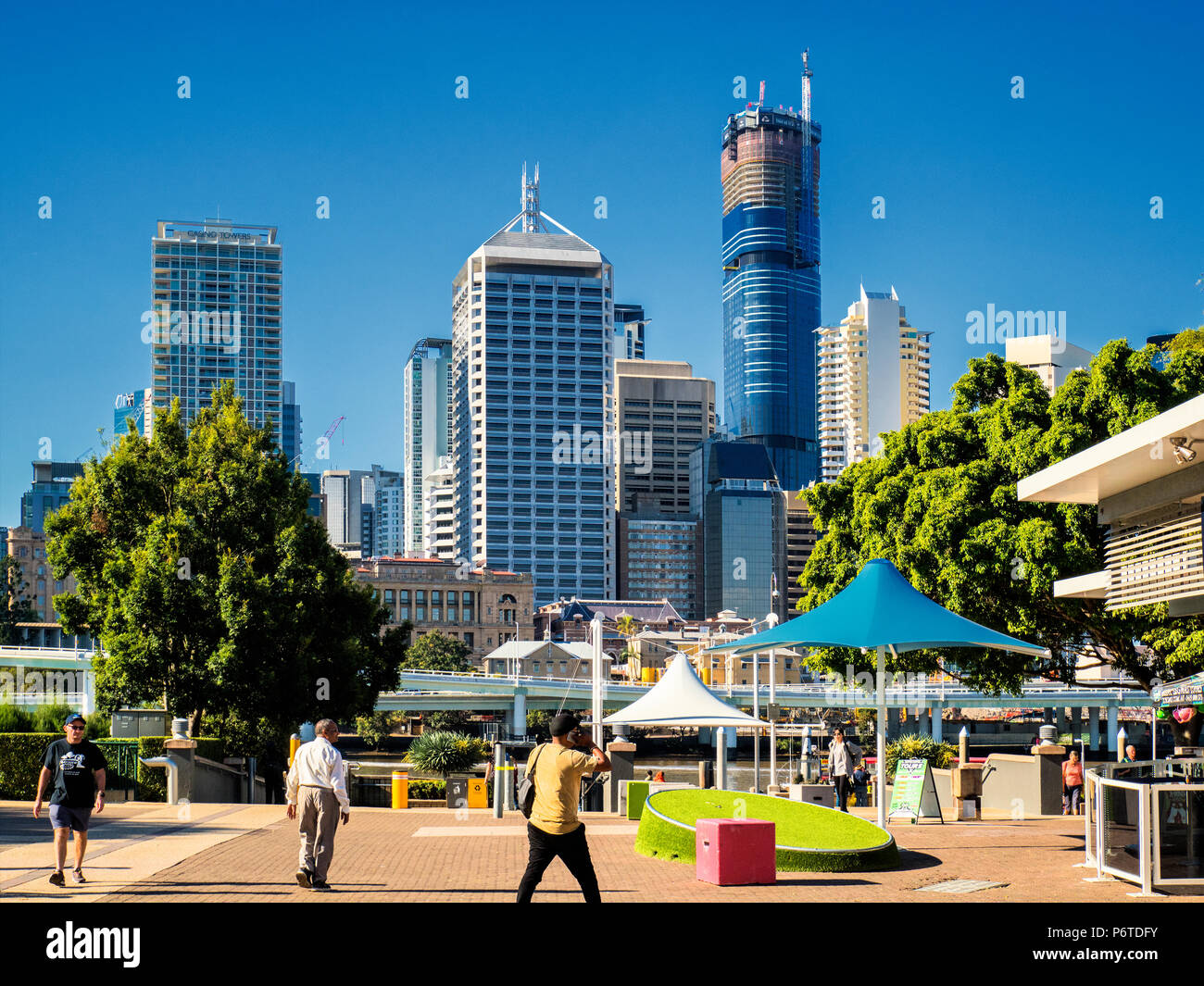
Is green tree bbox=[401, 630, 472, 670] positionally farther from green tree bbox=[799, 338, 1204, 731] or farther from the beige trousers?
the beige trousers

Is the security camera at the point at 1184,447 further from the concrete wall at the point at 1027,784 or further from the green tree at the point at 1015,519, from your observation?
the concrete wall at the point at 1027,784

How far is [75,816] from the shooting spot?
1419cm

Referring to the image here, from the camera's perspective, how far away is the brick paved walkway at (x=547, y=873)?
14258mm

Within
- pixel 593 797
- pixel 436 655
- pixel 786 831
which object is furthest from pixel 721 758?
pixel 436 655

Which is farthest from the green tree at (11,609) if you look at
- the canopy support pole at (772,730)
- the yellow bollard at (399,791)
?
the canopy support pole at (772,730)

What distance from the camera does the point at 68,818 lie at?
1410 centimetres

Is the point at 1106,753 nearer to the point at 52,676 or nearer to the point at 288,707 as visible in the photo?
the point at 52,676

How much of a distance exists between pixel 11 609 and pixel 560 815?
15856 centimetres

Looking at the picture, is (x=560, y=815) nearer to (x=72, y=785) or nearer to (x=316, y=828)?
(x=316, y=828)

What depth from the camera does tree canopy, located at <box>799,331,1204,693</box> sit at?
2855cm

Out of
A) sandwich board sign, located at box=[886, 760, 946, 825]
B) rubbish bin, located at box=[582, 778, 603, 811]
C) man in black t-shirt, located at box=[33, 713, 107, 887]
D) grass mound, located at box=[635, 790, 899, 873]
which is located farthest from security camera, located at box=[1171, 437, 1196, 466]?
rubbish bin, located at box=[582, 778, 603, 811]

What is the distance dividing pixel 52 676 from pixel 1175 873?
359ft

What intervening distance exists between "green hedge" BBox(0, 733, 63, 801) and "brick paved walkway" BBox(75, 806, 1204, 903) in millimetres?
6031
